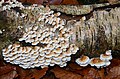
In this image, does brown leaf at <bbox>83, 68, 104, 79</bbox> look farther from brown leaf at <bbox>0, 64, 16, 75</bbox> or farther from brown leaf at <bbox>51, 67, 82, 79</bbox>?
brown leaf at <bbox>0, 64, 16, 75</bbox>

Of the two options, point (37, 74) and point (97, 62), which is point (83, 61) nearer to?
point (97, 62)

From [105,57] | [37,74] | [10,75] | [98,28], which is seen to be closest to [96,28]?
[98,28]

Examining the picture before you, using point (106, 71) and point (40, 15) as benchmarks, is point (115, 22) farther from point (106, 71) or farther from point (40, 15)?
point (40, 15)

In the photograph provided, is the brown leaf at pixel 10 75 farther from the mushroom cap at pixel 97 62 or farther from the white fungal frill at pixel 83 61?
the mushroom cap at pixel 97 62

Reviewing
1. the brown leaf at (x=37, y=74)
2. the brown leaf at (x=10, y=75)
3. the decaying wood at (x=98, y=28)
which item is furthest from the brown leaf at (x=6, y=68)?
the decaying wood at (x=98, y=28)

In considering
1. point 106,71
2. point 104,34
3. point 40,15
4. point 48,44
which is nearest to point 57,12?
point 40,15
